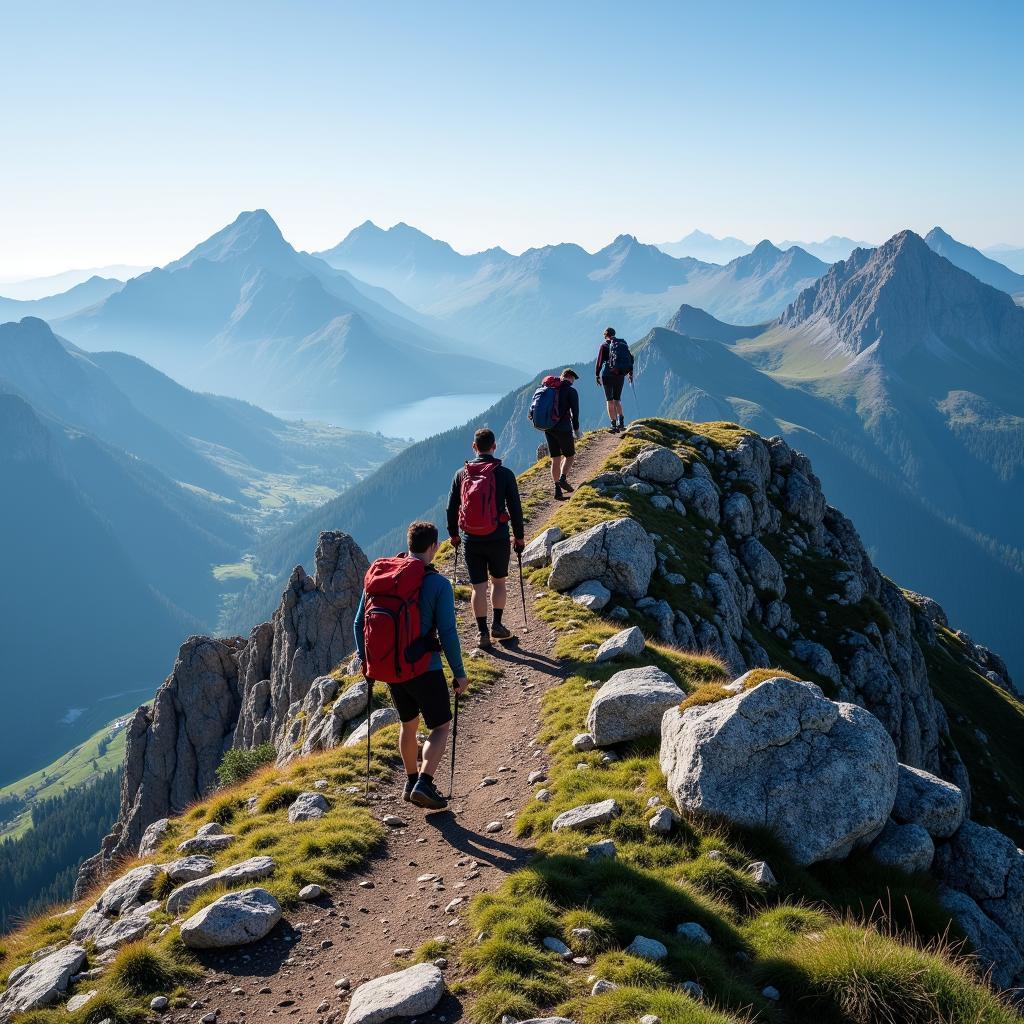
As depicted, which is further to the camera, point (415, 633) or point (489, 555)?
point (489, 555)

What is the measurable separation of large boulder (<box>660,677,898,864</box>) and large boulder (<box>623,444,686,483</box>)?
1196 inches

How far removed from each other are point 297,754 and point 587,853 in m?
15.0

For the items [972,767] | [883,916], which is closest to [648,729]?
[883,916]

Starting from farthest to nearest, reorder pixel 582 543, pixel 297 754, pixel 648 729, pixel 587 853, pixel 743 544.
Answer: pixel 743 544, pixel 582 543, pixel 297 754, pixel 648 729, pixel 587 853

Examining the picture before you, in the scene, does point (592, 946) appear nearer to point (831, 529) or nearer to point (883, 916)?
point (883, 916)

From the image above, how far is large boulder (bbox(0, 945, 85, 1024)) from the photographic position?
1048 cm

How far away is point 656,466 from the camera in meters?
45.0

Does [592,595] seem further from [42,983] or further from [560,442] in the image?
[42,983]

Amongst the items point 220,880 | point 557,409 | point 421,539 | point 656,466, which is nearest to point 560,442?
point 557,409

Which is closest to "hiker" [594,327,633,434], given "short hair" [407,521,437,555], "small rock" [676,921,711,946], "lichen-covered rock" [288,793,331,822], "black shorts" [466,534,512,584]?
"black shorts" [466,534,512,584]

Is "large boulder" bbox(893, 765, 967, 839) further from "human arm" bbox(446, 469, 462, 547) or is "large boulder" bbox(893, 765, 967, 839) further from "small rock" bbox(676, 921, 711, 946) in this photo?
"human arm" bbox(446, 469, 462, 547)

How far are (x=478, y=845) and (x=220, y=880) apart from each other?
15.1ft

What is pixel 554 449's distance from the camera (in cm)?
3606

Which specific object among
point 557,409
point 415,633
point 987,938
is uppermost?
point 557,409
